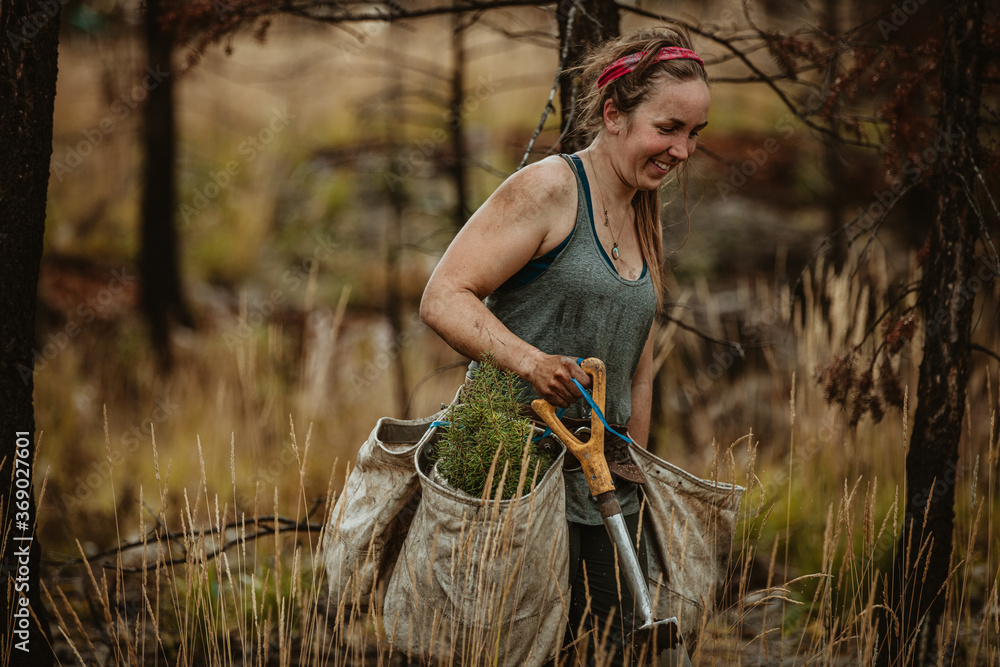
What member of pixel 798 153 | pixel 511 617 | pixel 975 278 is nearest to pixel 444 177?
pixel 798 153

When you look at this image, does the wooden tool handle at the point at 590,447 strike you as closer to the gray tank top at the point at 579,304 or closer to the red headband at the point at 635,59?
the gray tank top at the point at 579,304

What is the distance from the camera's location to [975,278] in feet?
8.80

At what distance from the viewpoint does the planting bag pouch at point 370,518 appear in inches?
79.0

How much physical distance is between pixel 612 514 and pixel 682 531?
0.40 metres

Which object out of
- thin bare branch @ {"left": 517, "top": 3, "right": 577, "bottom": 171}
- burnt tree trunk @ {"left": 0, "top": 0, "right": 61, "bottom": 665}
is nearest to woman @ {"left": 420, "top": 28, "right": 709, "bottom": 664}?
thin bare branch @ {"left": 517, "top": 3, "right": 577, "bottom": 171}

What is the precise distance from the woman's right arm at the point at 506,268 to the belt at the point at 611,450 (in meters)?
0.21

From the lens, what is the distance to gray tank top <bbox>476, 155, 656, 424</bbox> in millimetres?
2050

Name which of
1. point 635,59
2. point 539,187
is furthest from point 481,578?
point 635,59

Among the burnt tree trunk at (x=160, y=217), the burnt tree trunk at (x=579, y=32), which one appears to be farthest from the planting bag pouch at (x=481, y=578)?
the burnt tree trunk at (x=160, y=217)

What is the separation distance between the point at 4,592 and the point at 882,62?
11.5 feet

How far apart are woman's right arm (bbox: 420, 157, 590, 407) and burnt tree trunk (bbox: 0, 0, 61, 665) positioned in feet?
4.14

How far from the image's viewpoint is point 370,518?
6.72ft

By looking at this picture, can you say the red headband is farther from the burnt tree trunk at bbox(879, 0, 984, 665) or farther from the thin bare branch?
the burnt tree trunk at bbox(879, 0, 984, 665)

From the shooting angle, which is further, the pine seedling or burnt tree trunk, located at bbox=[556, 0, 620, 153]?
burnt tree trunk, located at bbox=[556, 0, 620, 153]
